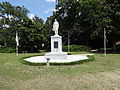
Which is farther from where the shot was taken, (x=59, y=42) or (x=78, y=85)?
(x=59, y=42)

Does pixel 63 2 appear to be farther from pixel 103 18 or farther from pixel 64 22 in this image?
pixel 103 18

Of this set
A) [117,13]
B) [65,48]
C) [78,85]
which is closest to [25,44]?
[65,48]

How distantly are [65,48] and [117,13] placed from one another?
13.2 metres

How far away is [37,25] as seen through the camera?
31547 millimetres

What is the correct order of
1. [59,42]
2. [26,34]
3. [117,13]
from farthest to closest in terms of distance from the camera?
[26,34] < [117,13] < [59,42]

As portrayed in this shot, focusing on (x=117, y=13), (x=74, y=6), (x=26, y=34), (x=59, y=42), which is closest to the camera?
(x=59, y=42)

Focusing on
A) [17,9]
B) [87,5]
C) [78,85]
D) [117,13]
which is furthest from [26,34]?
[78,85]

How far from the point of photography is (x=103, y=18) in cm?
2341

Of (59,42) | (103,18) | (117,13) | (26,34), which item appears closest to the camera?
(59,42)

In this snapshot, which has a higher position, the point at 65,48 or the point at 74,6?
the point at 74,6

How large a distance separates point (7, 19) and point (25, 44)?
10.3m

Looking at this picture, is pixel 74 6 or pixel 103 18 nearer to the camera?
pixel 103 18

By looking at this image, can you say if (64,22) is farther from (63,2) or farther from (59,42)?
(59,42)

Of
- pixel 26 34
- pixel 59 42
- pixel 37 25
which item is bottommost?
pixel 59 42
